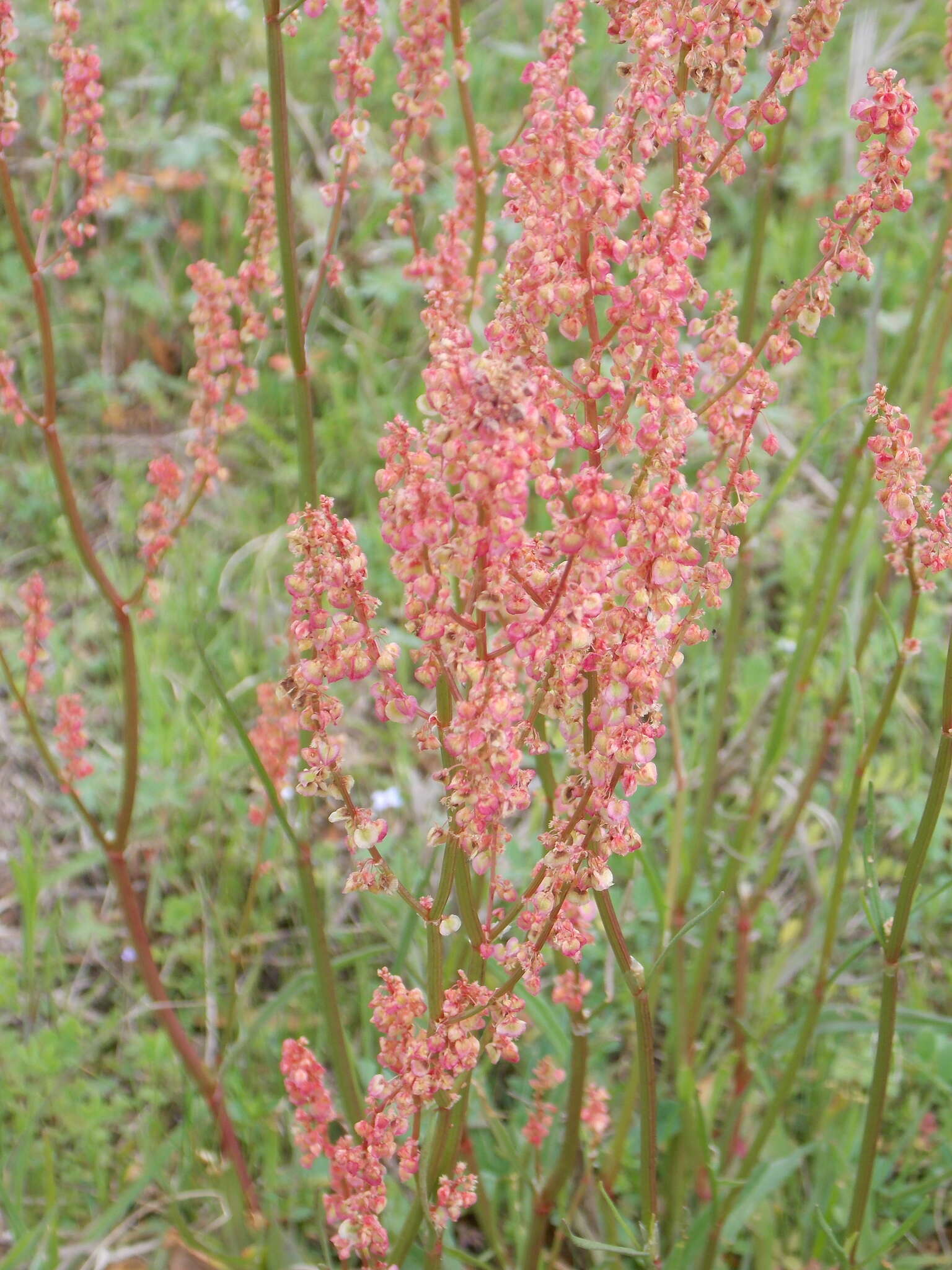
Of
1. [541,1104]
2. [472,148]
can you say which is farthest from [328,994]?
[472,148]

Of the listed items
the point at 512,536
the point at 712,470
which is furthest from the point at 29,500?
the point at 512,536

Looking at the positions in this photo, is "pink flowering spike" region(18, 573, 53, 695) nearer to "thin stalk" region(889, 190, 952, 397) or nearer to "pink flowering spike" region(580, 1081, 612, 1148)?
"pink flowering spike" region(580, 1081, 612, 1148)

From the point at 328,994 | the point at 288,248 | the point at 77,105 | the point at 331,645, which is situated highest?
the point at 77,105

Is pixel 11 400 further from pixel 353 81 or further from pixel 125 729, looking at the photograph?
pixel 353 81

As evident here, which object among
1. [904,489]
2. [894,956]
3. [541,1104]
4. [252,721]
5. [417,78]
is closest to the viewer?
[904,489]

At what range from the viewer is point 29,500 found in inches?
126

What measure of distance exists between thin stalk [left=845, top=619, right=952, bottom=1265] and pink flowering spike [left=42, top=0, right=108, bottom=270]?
1.14m

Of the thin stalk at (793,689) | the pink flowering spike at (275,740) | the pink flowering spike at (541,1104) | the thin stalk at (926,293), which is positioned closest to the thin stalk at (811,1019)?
the thin stalk at (793,689)

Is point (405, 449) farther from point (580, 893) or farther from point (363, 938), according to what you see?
point (363, 938)

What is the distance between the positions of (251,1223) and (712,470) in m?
1.32

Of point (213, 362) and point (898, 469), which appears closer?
point (898, 469)

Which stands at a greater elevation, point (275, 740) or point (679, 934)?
point (679, 934)

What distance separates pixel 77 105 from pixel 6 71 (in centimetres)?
10

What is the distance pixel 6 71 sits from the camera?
1507mm
